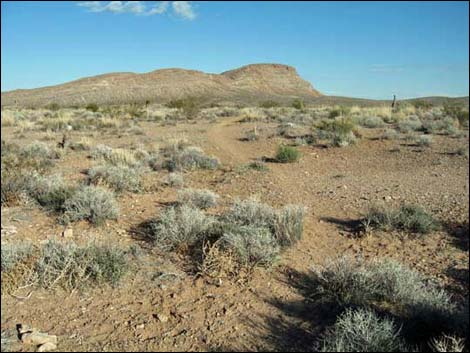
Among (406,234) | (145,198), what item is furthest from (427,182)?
(145,198)

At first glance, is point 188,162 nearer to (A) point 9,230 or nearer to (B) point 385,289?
(A) point 9,230

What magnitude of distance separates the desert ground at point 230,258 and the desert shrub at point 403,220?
2 centimetres

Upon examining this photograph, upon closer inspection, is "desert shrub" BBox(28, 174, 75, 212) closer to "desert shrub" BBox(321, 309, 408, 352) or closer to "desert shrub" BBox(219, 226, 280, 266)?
"desert shrub" BBox(219, 226, 280, 266)

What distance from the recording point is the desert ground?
3.71 metres

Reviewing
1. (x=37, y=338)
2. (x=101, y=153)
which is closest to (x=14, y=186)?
(x=101, y=153)

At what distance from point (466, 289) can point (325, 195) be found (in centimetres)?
394

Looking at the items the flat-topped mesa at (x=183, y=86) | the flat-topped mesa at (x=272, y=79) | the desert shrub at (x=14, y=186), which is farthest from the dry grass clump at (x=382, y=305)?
the flat-topped mesa at (x=272, y=79)

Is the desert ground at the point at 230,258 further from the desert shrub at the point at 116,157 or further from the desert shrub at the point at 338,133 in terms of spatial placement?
the desert shrub at the point at 338,133

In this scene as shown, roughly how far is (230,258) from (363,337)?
1.93m

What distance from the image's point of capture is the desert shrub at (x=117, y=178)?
8188 millimetres

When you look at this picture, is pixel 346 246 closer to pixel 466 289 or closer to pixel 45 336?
pixel 466 289

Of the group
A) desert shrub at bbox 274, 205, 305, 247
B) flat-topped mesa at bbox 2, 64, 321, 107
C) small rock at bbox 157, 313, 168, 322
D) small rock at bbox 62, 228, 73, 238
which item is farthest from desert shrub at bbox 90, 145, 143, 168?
flat-topped mesa at bbox 2, 64, 321, 107

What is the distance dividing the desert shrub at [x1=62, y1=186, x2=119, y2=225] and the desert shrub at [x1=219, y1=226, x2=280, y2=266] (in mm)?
2069

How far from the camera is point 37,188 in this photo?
753 cm
